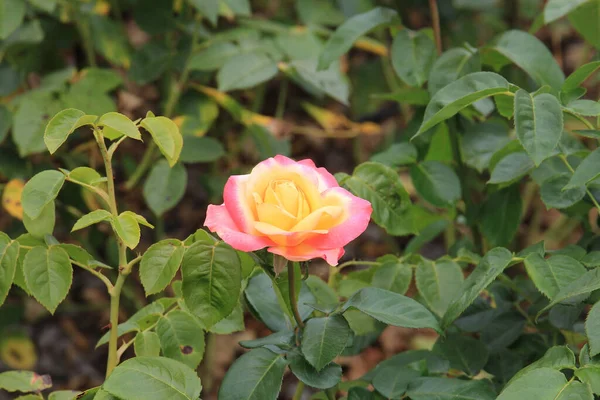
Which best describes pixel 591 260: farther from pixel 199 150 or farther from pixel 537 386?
pixel 199 150

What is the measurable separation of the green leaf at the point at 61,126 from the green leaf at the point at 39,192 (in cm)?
5

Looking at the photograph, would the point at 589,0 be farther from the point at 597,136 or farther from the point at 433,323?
the point at 433,323

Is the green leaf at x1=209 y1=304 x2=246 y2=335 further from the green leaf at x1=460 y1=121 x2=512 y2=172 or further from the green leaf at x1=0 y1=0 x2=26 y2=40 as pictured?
the green leaf at x1=0 y1=0 x2=26 y2=40

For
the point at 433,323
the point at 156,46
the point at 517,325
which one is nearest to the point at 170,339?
the point at 433,323

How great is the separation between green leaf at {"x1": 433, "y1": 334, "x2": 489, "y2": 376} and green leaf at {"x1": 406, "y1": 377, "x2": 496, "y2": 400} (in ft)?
0.30

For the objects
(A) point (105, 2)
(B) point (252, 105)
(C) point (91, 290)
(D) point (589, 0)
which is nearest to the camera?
(D) point (589, 0)

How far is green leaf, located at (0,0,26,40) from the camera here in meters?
1.46

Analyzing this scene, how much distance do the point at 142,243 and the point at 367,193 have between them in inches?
50.8

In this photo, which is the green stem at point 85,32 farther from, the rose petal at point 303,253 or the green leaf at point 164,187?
the rose petal at point 303,253

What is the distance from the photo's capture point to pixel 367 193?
1.00 meters

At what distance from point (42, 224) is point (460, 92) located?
1.66ft

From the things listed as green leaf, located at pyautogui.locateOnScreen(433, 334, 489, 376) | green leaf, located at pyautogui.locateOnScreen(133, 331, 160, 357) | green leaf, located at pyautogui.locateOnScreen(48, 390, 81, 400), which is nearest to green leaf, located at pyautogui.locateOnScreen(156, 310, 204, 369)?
green leaf, located at pyautogui.locateOnScreen(133, 331, 160, 357)

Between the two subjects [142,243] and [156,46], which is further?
[142,243]

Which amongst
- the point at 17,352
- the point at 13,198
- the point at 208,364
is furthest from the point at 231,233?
the point at 17,352
